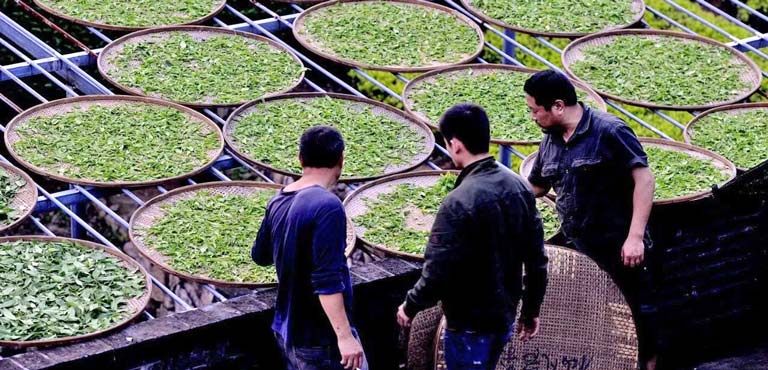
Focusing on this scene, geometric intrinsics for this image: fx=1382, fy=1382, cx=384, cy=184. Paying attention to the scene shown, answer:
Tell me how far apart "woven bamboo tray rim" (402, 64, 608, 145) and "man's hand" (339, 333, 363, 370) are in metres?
2.16

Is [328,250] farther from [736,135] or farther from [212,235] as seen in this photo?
[736,135]

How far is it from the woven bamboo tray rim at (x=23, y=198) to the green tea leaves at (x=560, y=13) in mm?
3020

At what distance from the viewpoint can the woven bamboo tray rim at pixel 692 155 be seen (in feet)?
20.9

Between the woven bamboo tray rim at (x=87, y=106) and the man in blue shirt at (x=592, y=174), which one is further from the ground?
the man in blue shirt at (x=592, y=174)

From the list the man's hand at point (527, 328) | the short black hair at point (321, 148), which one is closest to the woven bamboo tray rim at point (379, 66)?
the man's hand at point (527, 328)

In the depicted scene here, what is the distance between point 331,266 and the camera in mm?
4480

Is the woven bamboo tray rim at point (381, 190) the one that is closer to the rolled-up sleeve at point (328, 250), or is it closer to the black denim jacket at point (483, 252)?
the black denim jacket at point (483, 252)

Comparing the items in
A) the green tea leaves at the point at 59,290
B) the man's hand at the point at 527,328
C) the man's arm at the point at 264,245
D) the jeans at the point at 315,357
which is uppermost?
the man's arm at the point at 264,245

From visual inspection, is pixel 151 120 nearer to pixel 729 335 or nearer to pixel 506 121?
pixel 506 121

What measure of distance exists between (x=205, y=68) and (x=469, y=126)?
2904mm

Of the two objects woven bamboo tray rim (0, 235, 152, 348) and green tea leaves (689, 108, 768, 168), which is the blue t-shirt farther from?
green tea leaves (689, 108, 768, 168)

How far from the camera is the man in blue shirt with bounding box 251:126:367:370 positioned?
176 inches

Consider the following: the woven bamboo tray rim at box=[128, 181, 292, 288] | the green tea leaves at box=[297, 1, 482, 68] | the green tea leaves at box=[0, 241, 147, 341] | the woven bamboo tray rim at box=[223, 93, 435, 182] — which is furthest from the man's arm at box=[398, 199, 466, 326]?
the green tea leaves at box=[297, 1, 482, 68]

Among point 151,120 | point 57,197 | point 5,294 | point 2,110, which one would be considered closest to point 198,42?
→ point 151,120
